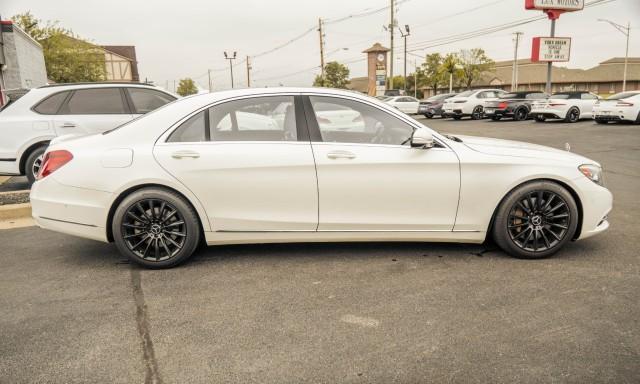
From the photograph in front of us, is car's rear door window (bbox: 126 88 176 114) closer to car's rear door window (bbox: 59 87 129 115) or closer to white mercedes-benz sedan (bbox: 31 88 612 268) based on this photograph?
car's rear door window (bbox: 59 87 129 115)

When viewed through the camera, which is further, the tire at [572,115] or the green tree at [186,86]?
the green tree at [186,86]

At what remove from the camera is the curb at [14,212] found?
5605 mm

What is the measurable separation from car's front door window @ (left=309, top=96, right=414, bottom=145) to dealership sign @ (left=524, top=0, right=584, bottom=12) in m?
24.8

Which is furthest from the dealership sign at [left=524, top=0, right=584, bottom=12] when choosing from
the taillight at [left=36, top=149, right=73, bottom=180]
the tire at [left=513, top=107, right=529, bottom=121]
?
the taillight at [left=36, top=149, right=73, bottom=180]

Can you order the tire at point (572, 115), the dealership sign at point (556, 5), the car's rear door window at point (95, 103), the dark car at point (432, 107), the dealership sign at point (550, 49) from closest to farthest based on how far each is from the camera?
the car's rear door window at point (95, 103), the tire at point (572, 115), the dealership sign at point (556, 5), the dealership sign at point (550, 49), the dark car at point (432, 107)

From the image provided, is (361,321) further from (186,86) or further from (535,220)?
(186,86)

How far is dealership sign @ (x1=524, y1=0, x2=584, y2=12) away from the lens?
2467 centimetres

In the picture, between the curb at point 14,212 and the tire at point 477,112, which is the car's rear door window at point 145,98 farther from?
the tire at point 477,112

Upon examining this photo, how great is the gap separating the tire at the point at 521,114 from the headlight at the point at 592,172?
67.0 feet

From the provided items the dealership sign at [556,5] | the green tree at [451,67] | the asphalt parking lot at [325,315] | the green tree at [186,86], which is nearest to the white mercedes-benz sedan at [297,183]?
the asphalt parking lot at [325,315]

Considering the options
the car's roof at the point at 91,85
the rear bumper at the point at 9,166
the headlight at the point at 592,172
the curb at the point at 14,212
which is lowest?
the curb at the point at 14,212

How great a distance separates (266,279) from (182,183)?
1.05 meters

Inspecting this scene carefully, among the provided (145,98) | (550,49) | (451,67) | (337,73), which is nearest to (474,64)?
(451,67)

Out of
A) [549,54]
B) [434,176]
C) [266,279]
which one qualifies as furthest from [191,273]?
[549,54]
